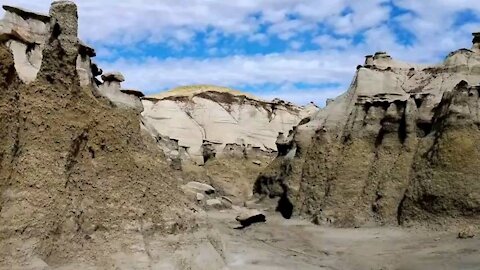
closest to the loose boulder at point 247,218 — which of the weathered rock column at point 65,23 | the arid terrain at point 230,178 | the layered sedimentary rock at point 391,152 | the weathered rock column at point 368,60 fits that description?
the arid terrain at point 230,178

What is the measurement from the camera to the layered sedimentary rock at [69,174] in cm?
1115

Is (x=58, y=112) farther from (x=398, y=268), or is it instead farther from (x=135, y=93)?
(x=398, y=268)

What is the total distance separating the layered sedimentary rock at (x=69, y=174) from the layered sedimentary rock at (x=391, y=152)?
1212 cm

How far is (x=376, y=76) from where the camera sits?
3419cm

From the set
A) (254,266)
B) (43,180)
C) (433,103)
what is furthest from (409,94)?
(43,180)

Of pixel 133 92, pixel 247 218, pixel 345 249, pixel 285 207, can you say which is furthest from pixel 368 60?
pixel 133 92

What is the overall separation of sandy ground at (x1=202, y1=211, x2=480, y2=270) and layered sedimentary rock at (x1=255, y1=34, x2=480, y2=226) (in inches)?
56.8

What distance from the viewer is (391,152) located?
27641 millimetres

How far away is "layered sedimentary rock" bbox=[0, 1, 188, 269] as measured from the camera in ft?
36.6

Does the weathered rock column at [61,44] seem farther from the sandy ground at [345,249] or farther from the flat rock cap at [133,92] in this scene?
the flat rock cap at [133,92]

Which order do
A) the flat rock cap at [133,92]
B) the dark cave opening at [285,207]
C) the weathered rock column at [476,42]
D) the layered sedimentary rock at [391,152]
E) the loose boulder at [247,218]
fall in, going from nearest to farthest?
the flat rock cap at [133,92]
the layered sedimentary rock at [391,152]
the loose boulder at [247,218]
the dark cave opening at [285,207]
the weathered rock column at [476,42]

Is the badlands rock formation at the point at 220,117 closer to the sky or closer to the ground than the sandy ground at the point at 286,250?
closer to the sky

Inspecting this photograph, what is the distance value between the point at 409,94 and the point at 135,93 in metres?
15.7

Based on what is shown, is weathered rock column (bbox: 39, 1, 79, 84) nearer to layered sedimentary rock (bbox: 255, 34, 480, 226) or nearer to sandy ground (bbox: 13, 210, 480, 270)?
sandy ground (bbox: 13, 210, 480, 270)
